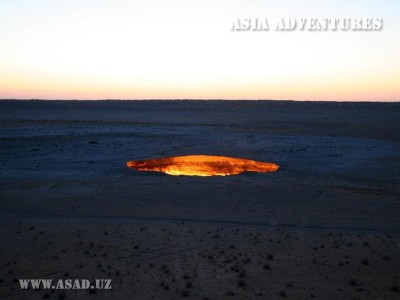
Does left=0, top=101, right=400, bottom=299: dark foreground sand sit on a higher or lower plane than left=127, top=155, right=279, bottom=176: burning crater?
lower

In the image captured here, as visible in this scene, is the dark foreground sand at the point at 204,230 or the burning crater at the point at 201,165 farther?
the burning crater at the point at 201,165

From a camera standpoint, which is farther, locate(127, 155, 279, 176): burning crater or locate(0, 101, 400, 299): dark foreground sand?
locate(127, 155, 279, 176): burning crater

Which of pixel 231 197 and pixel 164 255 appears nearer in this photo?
pixel 164 255

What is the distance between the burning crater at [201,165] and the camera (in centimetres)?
2180

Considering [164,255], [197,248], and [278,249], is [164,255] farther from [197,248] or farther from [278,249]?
[278,249]

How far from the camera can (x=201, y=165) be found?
2342 centimetres

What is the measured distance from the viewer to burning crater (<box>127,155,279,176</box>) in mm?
21797

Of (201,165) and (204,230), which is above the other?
(201,165)

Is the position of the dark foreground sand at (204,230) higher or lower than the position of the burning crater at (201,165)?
lower

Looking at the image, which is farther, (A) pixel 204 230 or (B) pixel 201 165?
(B) pixel 201 165

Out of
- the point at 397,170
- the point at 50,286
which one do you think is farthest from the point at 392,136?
the point at 50,286

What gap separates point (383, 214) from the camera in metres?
13.7

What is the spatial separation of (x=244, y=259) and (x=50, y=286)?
4.26 metres

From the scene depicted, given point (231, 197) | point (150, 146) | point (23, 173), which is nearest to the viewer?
point (231, 197)
